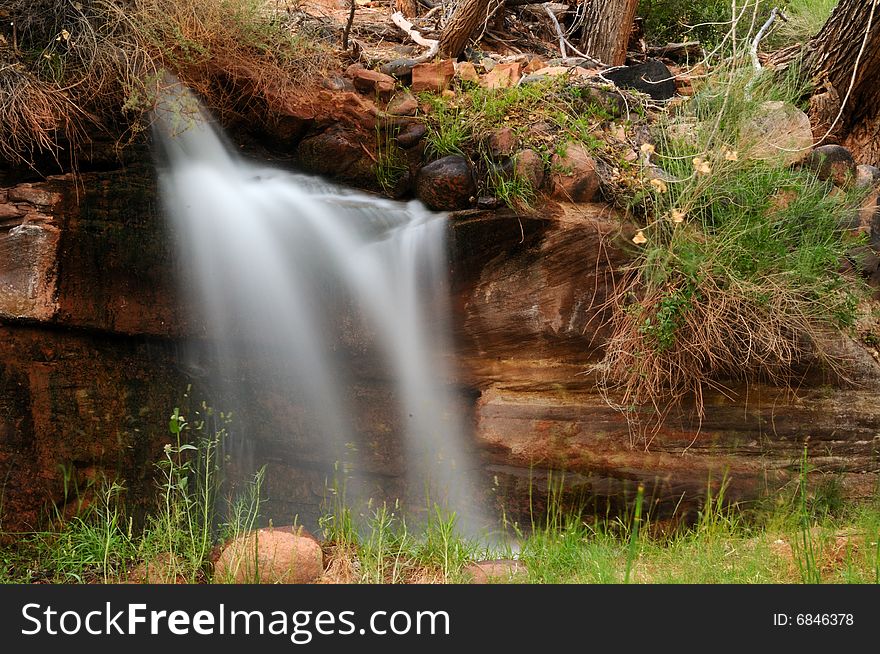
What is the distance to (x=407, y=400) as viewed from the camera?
14.0 feet

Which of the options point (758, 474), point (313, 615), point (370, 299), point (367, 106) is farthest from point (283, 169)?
point (758, 474)

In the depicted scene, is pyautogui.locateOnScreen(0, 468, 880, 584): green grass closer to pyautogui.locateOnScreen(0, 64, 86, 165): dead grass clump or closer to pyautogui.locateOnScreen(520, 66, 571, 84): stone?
pyautogui.locateOnScreen(0, 64, 86, 165): dead grass clump

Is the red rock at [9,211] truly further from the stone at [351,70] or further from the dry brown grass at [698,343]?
the dry brown grass at [698,343]

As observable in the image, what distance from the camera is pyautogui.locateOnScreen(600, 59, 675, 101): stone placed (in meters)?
5.57

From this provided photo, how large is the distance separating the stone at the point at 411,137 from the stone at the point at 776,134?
1842 millimetres

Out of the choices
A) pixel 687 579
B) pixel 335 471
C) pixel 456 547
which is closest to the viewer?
pixel 687 579

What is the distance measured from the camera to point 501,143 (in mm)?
4633

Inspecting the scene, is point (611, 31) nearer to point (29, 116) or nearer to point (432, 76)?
point (432, 76)

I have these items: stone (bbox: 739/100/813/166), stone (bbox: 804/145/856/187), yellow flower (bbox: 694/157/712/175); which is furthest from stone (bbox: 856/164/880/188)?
yellow flower (bbox: 694/157/712/175)

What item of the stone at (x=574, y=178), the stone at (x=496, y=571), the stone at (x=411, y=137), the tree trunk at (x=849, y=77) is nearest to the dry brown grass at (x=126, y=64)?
the stone at (x=411, y=137)

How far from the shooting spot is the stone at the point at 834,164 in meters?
5.07

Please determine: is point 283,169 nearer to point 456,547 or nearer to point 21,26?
point 21,26

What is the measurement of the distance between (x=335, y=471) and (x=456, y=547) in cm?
79

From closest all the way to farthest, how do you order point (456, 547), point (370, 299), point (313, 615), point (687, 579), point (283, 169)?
1. point (313, 615)
2. point (687, 579)
3. point (456, 547)
4. point (370, 299)
5. point (283, 169)
